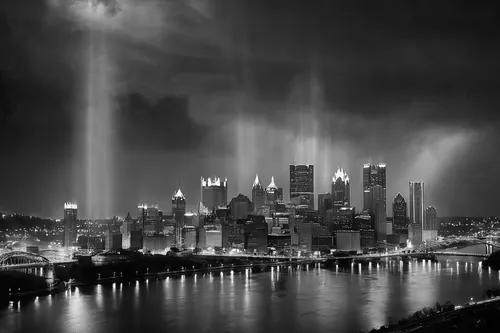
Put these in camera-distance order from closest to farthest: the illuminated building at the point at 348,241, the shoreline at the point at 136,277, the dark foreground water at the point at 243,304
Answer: the dark foreground water at the point at 243,304 → the shoreline at the point at 136,277 → the illuminated building at the point at 348,241

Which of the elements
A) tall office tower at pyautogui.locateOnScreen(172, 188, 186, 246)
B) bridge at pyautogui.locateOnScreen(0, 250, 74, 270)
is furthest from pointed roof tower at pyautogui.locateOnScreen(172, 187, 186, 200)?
bridge at pyautogui.locateOnScreen(0, 250, 74, 270)

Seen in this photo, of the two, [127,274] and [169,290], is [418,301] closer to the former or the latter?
[169,290]

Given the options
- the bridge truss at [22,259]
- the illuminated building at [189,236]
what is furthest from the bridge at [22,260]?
the illuminated building at [189,236]

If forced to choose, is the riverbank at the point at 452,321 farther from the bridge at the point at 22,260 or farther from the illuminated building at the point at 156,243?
the illuminated building at the point at 156,243

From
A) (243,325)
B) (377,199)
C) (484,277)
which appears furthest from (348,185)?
(243,325)

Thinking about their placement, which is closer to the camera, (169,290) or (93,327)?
(93,327)

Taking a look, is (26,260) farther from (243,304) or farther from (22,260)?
(243,304)

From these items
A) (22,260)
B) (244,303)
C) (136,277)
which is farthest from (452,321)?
(22,260)
